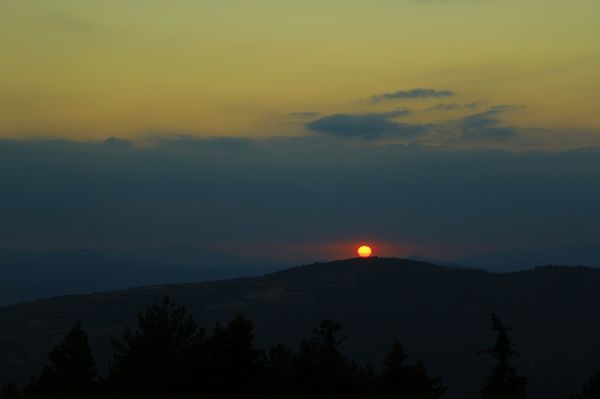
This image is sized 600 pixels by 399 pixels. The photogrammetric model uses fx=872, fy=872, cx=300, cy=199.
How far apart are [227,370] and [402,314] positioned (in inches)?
4962

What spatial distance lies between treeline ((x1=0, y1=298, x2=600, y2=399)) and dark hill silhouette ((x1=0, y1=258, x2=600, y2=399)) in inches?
3097

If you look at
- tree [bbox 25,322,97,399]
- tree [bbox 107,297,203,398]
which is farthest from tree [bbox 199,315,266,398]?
tree [bbox 25,322,97,399]

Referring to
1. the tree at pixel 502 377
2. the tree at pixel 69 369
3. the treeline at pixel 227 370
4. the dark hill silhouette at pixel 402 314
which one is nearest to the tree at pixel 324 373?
the treeline at pixel 227 370

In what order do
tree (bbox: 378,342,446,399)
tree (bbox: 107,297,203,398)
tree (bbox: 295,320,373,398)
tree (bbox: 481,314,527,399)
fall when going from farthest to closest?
tree (bbox: 378,342,446,399) < tree (bbox: 107,297,203,398) < tree (bbox: 295,320,373,398) < tree (bbox: 481,314,527,399)

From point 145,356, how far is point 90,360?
617cm

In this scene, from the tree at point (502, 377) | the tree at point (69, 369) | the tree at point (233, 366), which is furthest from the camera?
the tree at point (69, 369)

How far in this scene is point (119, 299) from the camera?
175m

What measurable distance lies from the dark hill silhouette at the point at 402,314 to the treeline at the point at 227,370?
78.7m

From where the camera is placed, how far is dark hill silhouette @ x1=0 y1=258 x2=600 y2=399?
129m

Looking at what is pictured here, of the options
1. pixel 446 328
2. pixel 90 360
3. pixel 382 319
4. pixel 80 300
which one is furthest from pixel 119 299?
pixel 90 360

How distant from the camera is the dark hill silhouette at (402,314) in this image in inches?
5079

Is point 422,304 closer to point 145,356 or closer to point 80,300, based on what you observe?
point 80,300

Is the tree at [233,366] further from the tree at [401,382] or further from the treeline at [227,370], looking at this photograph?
the tree at [401,382]

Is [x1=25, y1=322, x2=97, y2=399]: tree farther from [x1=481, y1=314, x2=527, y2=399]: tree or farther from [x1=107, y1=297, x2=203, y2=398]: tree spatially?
[x1=481, y1=314, x2=527, y2=399]: tree
